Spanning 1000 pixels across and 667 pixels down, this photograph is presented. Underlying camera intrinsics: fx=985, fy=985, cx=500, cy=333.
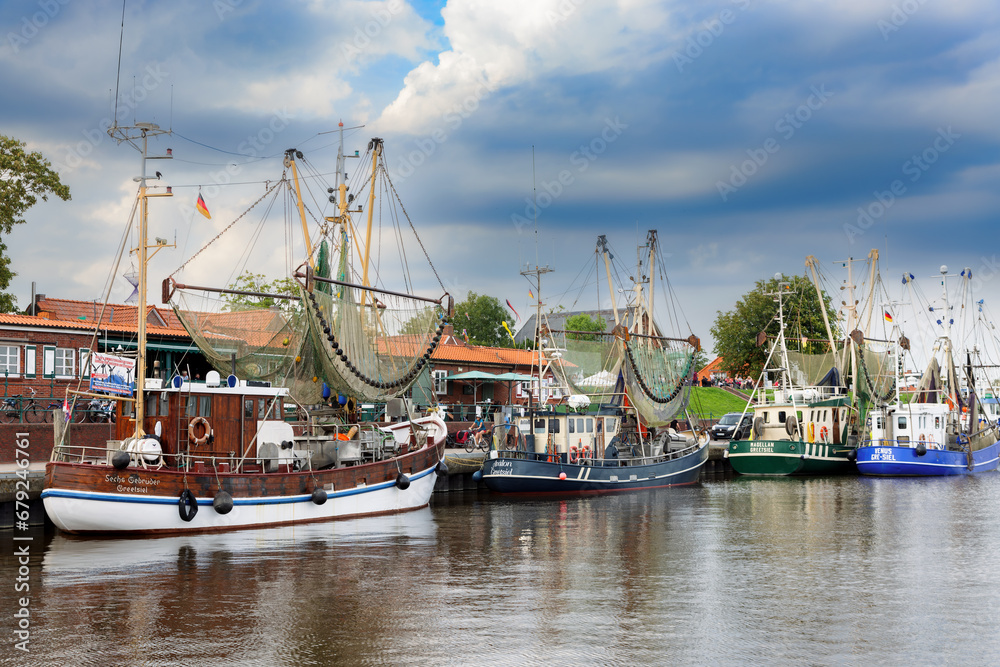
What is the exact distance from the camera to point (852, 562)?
22.4 metres

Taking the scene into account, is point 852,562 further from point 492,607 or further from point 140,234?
point 140,234

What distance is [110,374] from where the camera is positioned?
1047 inches

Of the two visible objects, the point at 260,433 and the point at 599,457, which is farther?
the point at 599,457

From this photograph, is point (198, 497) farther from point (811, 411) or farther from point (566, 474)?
point (811, 411)

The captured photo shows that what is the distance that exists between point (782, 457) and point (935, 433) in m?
8.21

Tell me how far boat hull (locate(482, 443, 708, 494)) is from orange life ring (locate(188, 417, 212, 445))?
502 inches

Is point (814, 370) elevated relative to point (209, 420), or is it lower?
elevated

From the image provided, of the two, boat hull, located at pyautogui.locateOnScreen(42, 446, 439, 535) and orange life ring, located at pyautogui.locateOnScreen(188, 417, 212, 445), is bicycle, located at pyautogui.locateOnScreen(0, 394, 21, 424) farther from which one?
boat hull, located at pyautogui.locateOnScreen(42, 446, 439, 535)

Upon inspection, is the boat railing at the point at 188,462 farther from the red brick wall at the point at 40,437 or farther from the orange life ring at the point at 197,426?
the red brick wall at the point at 40,437

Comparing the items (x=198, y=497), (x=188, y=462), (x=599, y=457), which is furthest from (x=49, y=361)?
(x=599, y=457)

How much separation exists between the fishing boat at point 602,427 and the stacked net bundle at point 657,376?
0.14 feet

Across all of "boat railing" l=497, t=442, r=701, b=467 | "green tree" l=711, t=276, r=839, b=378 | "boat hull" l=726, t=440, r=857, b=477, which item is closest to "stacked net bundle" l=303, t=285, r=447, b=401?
"boat railing" l=497, t=442, r=701, b=467

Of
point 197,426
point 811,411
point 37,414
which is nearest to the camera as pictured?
point 197,426

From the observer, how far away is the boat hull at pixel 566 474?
37312 millimetres
